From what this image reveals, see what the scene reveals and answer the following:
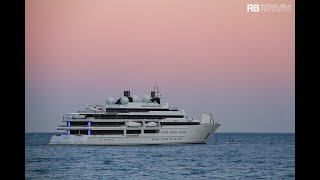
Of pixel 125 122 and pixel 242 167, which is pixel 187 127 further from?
pixel 242 167

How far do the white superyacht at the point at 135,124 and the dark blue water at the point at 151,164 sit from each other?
16.1 inches

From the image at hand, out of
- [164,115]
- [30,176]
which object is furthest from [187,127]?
[30,176]

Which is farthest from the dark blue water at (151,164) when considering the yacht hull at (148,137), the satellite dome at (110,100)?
the satellite dome at (110,100)

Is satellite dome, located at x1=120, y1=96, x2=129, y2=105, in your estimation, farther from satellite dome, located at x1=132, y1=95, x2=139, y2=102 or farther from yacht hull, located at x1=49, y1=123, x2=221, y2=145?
yacht hull, located at x1=49, y1=123, x2=221, y2=145

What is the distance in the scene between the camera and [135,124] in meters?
36.4

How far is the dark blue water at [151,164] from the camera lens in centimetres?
2645

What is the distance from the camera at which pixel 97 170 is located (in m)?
27.8

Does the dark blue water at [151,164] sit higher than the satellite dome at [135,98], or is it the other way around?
the satellite dome at [135,98]

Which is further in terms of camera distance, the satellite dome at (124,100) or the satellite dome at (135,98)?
the satellite dome at (135,98)

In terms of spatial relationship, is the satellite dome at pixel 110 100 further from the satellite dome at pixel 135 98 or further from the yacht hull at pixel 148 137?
the yacht hull at pixel 148 137

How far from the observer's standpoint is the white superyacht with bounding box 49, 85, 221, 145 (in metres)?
36.0

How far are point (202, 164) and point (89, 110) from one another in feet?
24.2

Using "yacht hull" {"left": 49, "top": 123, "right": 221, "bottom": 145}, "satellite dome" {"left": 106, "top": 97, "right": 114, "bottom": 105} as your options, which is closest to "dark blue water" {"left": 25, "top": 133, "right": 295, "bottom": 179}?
"yacht hull" {"left": 49, "top": 123, "right": 221, "bottom": 145}

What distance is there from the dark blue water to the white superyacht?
0.41 metres
